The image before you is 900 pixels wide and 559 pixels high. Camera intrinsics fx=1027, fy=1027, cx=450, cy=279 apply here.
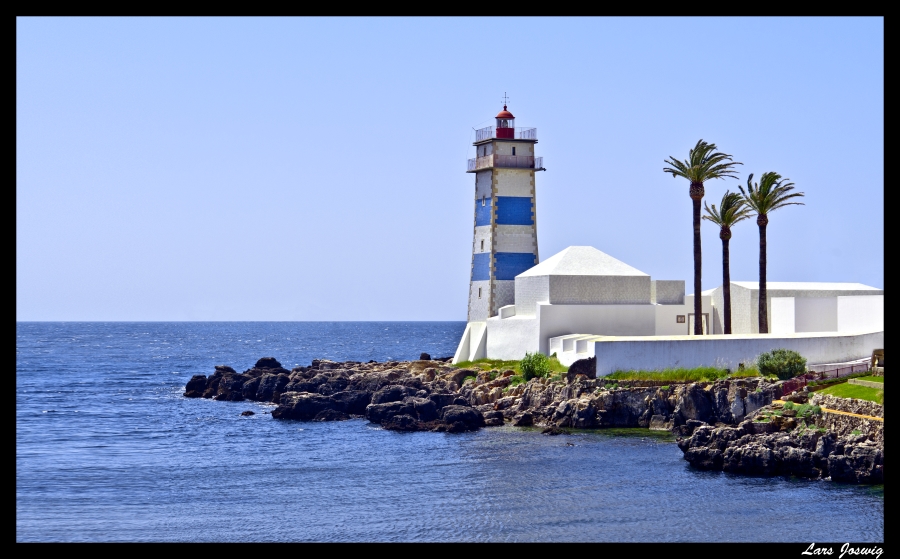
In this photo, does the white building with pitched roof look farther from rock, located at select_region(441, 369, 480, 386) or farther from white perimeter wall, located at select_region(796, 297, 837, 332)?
rock, located at select_region(441, 369, 480, 386)

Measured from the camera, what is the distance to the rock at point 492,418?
3616 cm

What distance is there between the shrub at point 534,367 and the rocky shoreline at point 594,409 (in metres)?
0.66

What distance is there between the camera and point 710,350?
3550 centimetres

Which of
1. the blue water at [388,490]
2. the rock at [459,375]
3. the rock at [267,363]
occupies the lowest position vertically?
the blue water at [388,490]

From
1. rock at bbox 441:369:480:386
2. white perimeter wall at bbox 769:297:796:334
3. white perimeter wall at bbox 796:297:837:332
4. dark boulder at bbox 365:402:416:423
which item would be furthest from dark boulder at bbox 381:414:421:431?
white perimeter wall at bbox 796:297:837:332

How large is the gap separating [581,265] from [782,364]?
472 inches

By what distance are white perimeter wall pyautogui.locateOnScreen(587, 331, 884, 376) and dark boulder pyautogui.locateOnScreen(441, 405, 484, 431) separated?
180 inches

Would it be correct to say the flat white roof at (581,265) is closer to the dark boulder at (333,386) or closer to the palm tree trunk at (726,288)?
the palm tree trunk at (726,288)

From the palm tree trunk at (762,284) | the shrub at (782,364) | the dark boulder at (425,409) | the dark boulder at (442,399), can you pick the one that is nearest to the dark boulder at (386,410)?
the dark boulder at (425,409)

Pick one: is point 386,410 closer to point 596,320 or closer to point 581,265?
point 596,320
